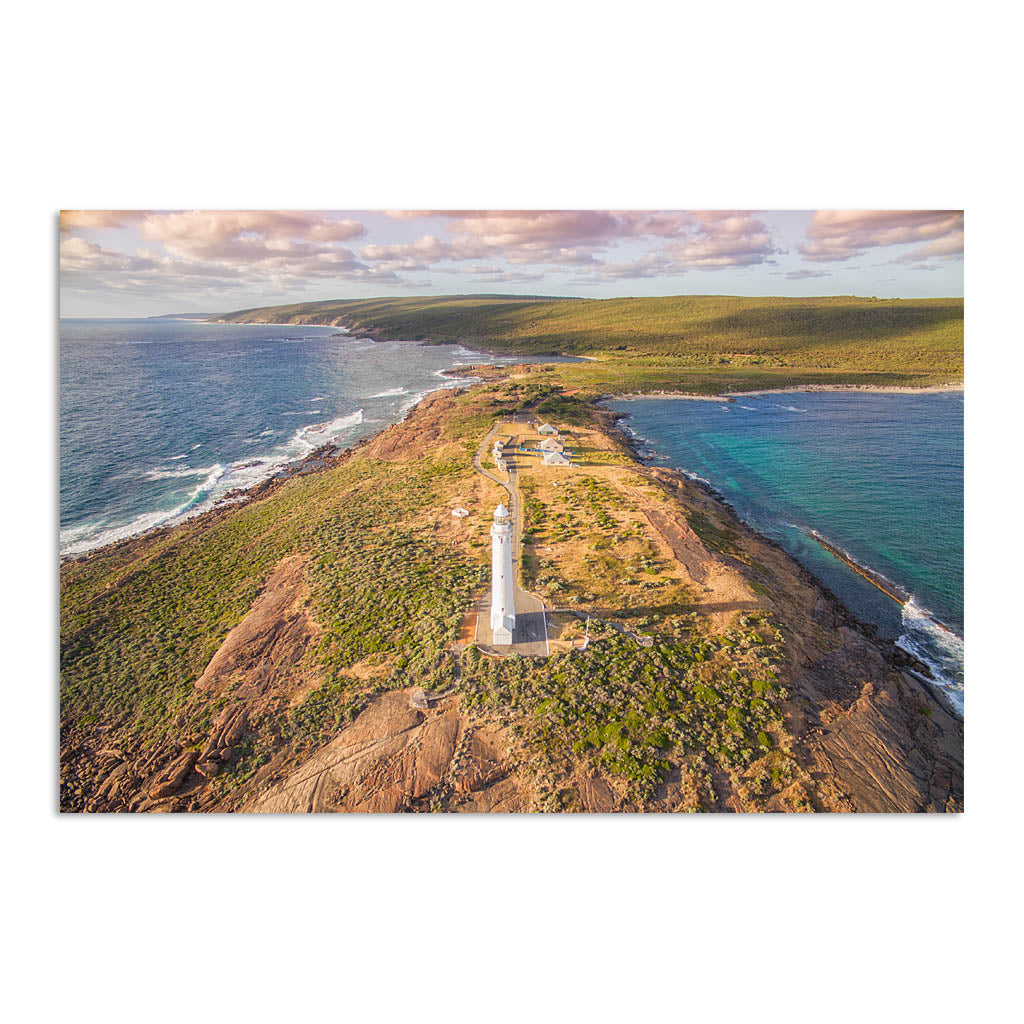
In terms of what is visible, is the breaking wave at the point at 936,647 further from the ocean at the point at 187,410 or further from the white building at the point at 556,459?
the ocean at the point at 187,410

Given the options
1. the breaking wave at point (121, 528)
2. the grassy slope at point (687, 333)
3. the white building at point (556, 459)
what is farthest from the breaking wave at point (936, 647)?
the breaking wave at point (121, 528)

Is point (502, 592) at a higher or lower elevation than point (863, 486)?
lower

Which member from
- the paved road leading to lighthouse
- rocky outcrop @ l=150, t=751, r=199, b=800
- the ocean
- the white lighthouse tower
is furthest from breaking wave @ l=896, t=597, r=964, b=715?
the ocean

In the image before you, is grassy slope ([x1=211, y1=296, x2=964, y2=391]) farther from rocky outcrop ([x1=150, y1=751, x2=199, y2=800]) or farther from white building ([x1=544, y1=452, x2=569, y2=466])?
rocky outcrop ([x1=150, y1=751, x2=199, y2=800])

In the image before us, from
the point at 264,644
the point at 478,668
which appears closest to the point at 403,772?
the point at 478,668

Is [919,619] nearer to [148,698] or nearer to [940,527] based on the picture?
[940,527]

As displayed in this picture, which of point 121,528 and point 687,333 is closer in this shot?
point 121,528

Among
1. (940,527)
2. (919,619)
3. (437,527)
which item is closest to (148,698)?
(437,527)

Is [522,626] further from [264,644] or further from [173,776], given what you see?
[173,776]
